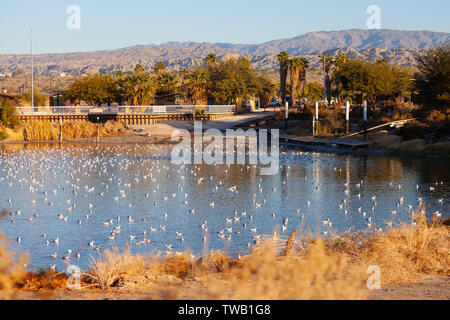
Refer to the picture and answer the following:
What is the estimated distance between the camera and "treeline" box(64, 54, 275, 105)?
2970 inches

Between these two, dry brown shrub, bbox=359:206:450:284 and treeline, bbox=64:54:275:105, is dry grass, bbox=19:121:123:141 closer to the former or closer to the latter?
treeline, bbox=64:54:275:105

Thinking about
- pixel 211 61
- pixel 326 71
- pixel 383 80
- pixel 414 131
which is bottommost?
pixel 414 131

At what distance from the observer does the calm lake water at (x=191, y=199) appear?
53.7 feet

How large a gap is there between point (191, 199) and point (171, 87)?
6158 centimetres

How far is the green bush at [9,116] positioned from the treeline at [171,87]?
58.1 feet

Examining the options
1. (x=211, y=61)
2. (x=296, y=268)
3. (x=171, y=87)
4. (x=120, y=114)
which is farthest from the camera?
(x=211, y=61)

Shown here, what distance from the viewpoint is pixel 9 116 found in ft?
191

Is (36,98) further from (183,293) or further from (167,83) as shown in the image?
(183,293)

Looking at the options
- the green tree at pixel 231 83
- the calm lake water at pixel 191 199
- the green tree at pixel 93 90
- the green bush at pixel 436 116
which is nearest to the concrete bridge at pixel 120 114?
the green tree at pixel 93 90

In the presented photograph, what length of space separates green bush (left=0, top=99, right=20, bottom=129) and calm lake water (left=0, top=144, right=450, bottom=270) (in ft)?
66.4

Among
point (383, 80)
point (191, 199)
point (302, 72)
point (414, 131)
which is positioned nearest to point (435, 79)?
point (414, 131)

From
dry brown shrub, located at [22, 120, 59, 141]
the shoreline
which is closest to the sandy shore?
the shoreline

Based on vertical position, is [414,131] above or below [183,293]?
above

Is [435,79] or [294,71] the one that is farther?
[294,71]
